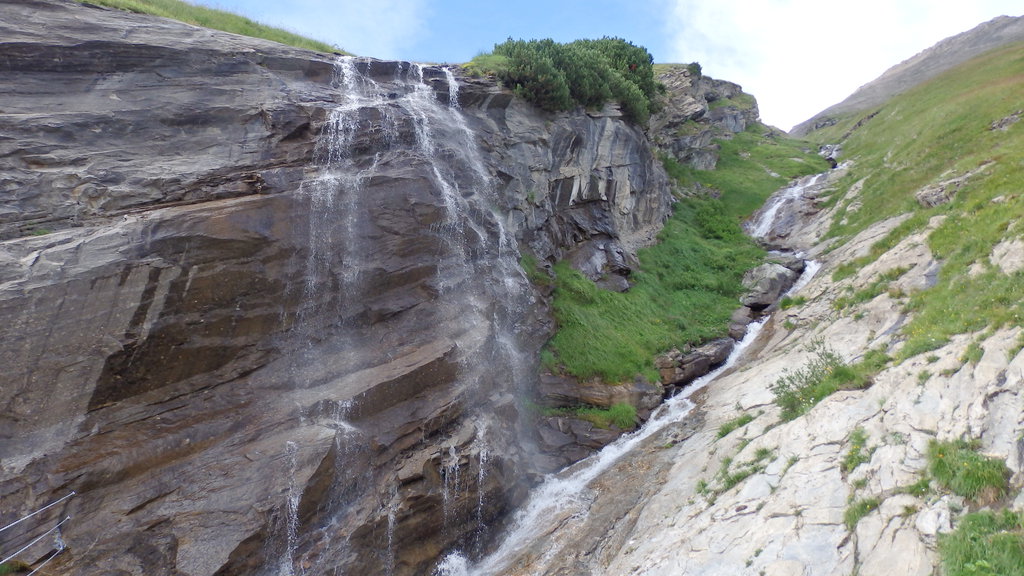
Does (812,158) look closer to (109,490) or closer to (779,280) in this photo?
(779,280)

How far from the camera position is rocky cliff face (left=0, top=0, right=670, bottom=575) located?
1257 cm

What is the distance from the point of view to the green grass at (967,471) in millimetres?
8062

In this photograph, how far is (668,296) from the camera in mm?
27844

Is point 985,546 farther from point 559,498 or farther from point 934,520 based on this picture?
point 559,498

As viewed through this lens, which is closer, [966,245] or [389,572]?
[389,572]

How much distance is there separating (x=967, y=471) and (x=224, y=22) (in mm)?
30464

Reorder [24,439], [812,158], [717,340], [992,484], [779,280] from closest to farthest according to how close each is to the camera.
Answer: [992,484], [24,439], [717,340], [779,280], [812,158]

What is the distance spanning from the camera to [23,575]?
11203mm

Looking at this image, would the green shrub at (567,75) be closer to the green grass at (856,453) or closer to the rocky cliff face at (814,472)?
the rocky cliff face at (814,472)

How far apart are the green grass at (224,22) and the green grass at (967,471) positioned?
86.8 ft

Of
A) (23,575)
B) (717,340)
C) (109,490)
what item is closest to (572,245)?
(717,340)

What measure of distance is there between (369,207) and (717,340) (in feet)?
51.5

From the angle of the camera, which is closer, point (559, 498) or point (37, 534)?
point (37, 534)

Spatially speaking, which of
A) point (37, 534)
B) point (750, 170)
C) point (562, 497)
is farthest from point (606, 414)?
point (750, 170)
